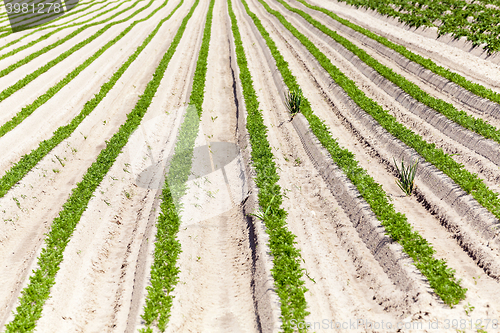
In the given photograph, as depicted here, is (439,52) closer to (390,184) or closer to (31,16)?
(390,184)

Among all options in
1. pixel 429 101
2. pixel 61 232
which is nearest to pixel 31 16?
pixel 61 232

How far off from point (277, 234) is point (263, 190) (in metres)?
2.02

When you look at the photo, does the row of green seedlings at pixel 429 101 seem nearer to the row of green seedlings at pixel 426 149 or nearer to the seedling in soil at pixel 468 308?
the row of green seedlings at pixel 426 149

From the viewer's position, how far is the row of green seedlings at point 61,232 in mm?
6758

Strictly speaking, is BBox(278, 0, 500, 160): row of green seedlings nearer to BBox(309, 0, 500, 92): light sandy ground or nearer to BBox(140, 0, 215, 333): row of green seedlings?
BBox(309, 0, 500, 92): light sandy ground

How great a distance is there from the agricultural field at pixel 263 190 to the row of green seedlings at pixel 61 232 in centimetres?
5

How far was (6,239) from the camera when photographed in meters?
9.38

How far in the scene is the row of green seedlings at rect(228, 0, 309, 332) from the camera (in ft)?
21.9

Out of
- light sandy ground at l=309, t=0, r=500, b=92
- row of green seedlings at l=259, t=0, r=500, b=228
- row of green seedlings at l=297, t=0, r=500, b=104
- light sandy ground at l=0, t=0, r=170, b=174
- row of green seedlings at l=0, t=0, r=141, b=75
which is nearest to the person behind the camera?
row of green seedlings at l=259, t=0, r=500, b=228

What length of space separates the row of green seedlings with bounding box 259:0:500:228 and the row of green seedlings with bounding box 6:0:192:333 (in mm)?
10691

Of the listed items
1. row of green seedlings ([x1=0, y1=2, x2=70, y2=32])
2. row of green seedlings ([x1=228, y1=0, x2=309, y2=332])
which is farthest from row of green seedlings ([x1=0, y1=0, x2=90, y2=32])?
row of green seedlings ([x1=228, y1=0, x2=309, y2=332])

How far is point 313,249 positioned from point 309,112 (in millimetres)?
8412

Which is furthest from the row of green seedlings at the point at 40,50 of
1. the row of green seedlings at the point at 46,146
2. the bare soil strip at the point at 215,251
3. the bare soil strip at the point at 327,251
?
the bare soil strip at the point at 327,251

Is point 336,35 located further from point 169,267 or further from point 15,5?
point 15,5
